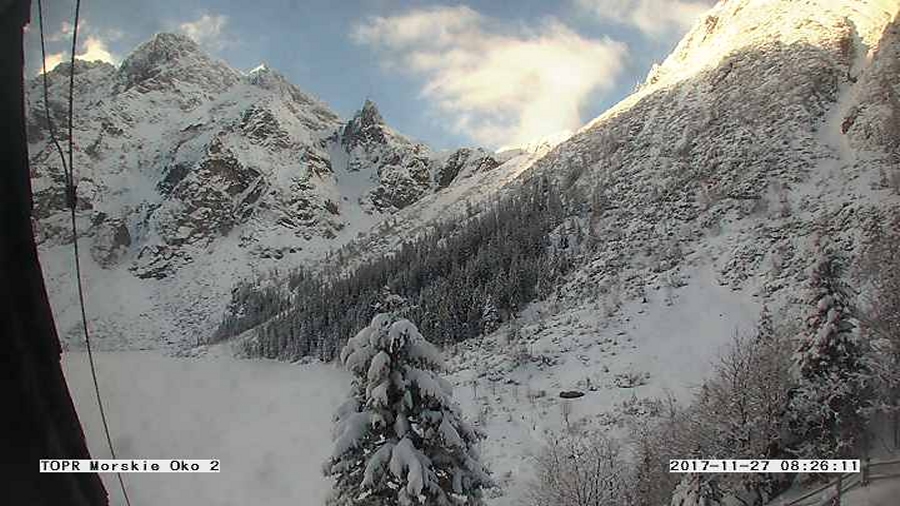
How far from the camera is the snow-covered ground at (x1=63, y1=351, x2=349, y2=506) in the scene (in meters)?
6.99

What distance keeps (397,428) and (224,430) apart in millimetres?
4671

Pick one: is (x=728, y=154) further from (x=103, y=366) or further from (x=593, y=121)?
(x=103, y=366)

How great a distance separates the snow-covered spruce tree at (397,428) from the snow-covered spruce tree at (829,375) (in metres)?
6.01

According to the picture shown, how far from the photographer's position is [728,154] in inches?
1219

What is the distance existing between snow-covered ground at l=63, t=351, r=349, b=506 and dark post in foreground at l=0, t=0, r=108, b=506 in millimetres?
5602

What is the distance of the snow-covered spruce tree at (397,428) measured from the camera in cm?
489

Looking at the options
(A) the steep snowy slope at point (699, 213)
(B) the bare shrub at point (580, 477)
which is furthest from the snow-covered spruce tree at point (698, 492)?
(A) the steep snowy slope at point (699, 213)

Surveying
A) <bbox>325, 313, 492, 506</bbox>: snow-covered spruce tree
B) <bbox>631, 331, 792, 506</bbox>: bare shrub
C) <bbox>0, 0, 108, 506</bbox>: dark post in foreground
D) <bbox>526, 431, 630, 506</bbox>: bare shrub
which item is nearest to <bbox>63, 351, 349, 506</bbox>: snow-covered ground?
<bbox>325, 313, 492, 506</bbox>: snow-covered spruce tree

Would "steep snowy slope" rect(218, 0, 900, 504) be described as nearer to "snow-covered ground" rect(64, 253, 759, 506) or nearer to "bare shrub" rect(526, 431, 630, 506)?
"snow-covered ground" rect(64, 253, 759, 506)

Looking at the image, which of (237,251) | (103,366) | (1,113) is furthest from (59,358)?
(237,251)

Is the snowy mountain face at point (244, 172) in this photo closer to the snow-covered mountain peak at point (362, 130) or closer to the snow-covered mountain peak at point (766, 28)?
the snow-covered mountain peak at point (362, 130)

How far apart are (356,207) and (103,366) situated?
8832 centimetres

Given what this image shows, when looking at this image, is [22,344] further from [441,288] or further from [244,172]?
[244,172]

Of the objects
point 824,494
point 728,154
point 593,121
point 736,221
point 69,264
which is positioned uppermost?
point 593,121
